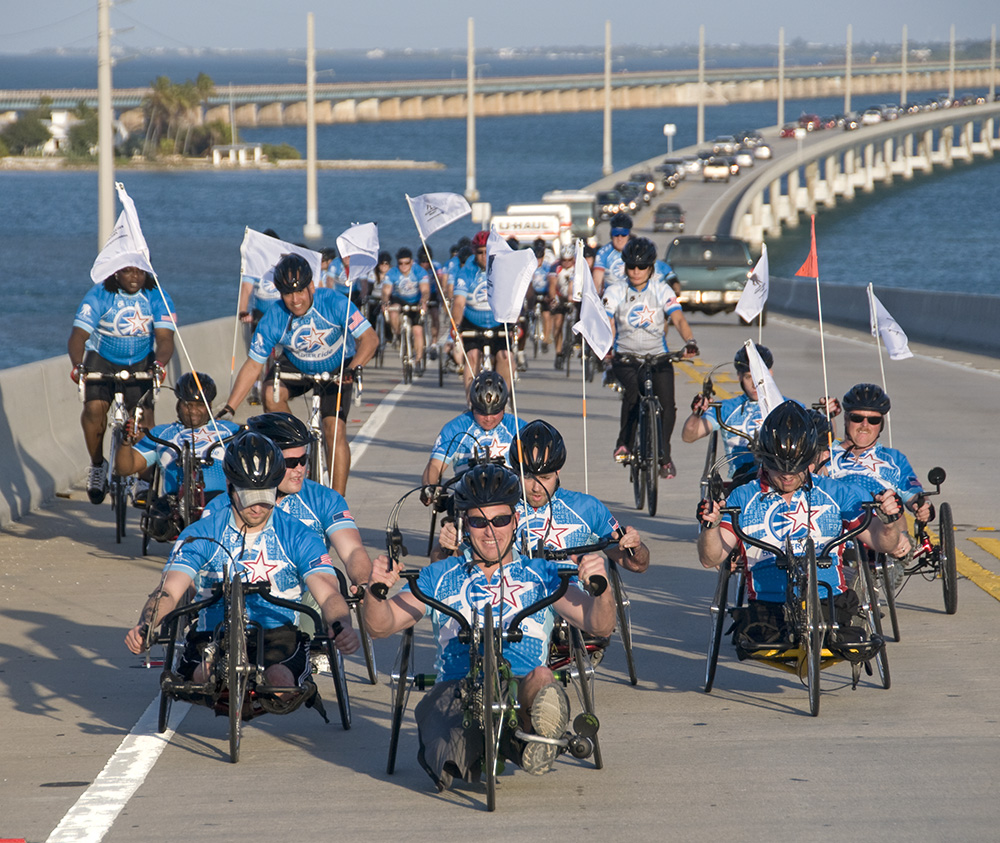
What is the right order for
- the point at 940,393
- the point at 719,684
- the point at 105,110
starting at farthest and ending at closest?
the point at 105,110 < the point at 940,393 < the point at 719,684

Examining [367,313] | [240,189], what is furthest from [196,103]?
[367,313]

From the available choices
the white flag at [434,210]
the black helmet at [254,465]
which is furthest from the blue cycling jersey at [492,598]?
the white flag at [434,210]

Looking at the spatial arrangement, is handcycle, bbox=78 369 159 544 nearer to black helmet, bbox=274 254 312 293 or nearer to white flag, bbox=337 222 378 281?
black helmet, bbox=274 254 312 293

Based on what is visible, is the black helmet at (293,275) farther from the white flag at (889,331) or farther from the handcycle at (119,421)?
the white flag at (889,331)

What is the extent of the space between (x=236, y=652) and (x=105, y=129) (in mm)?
18643

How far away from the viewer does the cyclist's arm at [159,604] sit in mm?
6520

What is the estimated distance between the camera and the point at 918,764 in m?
6.63

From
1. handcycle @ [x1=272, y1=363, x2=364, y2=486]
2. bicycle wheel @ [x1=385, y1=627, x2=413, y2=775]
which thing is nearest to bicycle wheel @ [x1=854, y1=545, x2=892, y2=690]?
bicycle wheel @ [x1=385, y1=627, x2=413, y2=775]

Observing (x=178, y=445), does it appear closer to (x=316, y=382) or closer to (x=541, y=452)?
(x=316, y=382)

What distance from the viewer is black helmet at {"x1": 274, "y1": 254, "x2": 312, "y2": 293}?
37.4 ft

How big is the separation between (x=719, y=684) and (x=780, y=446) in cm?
130

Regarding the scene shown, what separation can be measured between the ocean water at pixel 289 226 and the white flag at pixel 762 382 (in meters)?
38.7

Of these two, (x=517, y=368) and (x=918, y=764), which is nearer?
(x=918, y=764)

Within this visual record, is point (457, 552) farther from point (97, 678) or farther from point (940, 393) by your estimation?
point (940, 393)
